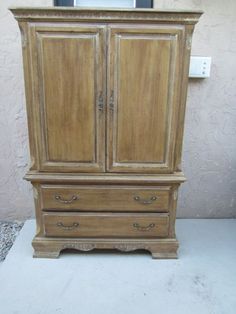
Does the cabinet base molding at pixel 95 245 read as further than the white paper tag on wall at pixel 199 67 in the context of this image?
No

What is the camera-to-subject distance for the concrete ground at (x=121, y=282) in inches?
58.6

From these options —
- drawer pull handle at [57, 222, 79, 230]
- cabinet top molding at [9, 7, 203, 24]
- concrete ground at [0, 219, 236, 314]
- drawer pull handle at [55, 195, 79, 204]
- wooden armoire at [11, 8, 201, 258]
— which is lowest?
concrete ground at [0, 219, 236, 314]

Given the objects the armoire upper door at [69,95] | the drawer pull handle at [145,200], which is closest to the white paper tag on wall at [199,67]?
the armoire upper door at [69,95]

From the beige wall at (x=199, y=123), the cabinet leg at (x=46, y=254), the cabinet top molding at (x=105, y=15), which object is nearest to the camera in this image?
the cabinet top molding at (x=105, y=15)

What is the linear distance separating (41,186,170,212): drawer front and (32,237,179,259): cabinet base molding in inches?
8.1

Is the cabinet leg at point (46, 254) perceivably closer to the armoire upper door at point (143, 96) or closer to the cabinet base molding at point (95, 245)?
the cabinet base molding at point (95, 245)

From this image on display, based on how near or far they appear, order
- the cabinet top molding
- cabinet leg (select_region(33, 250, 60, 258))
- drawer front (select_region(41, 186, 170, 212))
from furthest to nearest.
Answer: cabinet leg (select_region(33, 250, 60, 258)), drawer front (select_region(41, 186, 170, 212)), the cabinet top molding

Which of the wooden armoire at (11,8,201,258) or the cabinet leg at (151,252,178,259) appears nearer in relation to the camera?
the wooden armoire at (11,8,201,258)

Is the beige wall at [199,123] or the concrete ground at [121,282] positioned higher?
the beige wall at [199,123]

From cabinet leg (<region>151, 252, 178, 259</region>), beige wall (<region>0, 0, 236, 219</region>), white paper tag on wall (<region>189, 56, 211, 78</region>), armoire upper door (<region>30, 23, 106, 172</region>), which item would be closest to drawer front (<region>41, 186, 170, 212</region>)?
armoire upper door (<region>30, 23, 106, 172</region>)

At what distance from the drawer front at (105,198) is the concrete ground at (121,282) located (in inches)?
13.2

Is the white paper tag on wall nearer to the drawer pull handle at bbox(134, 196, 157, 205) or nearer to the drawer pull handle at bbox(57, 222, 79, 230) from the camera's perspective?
the drawer pull handle at bbox(134, 196, 157, 205)

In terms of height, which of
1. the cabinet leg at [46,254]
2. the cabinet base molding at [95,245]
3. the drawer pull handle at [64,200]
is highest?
the drawer pull handle at [64,200]

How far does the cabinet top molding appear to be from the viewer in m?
1.42
